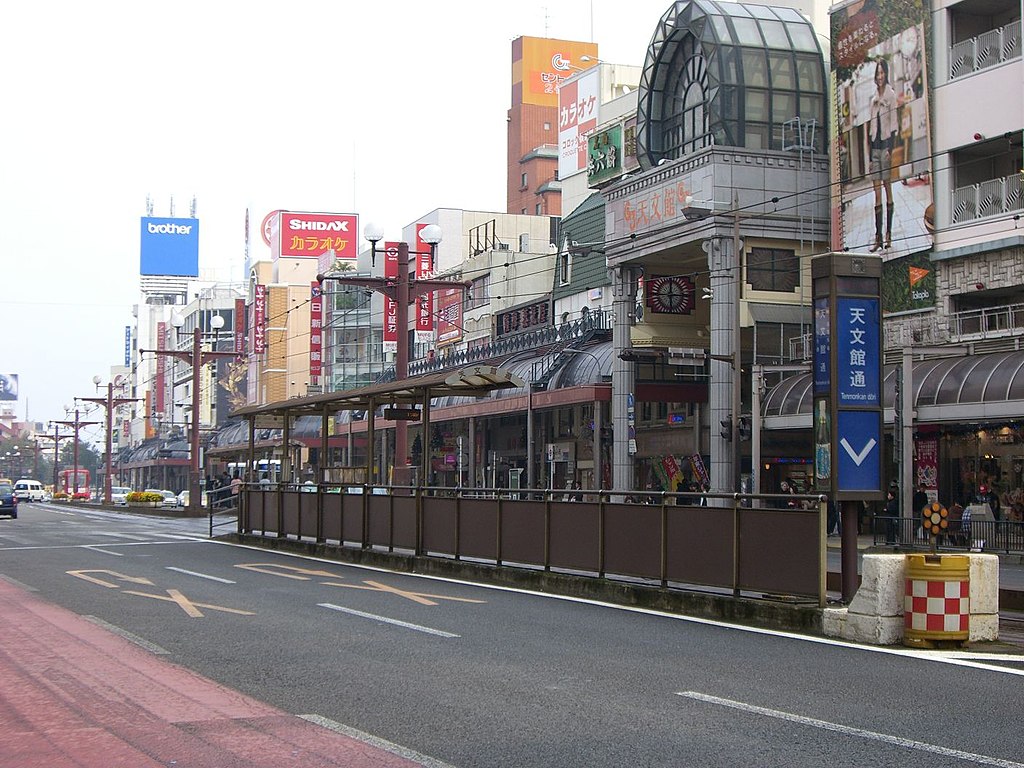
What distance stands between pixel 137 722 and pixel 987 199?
101 ft

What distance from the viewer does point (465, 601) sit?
16.6 metres

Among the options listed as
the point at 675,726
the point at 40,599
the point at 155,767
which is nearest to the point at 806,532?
the point at 675,726

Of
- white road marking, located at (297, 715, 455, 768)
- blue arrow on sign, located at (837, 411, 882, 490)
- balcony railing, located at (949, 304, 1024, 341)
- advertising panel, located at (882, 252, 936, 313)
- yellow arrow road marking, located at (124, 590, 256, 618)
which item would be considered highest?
advertising panel, located at (882, 252, 936, 313)

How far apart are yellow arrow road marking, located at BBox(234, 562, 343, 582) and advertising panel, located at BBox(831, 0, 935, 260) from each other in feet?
70.4

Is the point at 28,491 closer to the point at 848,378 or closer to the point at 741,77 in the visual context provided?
the point at 741,77

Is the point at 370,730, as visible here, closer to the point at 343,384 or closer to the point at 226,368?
the point at 343,384

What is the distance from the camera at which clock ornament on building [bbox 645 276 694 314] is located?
4662 cm

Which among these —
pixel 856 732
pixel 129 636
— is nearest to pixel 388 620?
pixel 129 636

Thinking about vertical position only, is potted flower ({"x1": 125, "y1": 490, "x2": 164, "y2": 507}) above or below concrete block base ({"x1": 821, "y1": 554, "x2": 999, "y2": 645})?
below

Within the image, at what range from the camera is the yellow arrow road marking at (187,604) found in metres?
15.0

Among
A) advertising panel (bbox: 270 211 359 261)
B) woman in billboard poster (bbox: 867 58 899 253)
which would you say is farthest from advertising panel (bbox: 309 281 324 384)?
woman in billboard poster (bbox: 867 58 899 253)

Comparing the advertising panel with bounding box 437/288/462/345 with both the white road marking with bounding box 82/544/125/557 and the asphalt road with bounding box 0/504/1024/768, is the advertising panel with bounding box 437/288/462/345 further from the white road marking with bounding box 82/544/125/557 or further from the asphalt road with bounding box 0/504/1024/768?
the asphalt road with bounding box 0/504/1024/768

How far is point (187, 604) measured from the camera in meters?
15.8

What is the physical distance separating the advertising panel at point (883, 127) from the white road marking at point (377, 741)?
30.6 m
